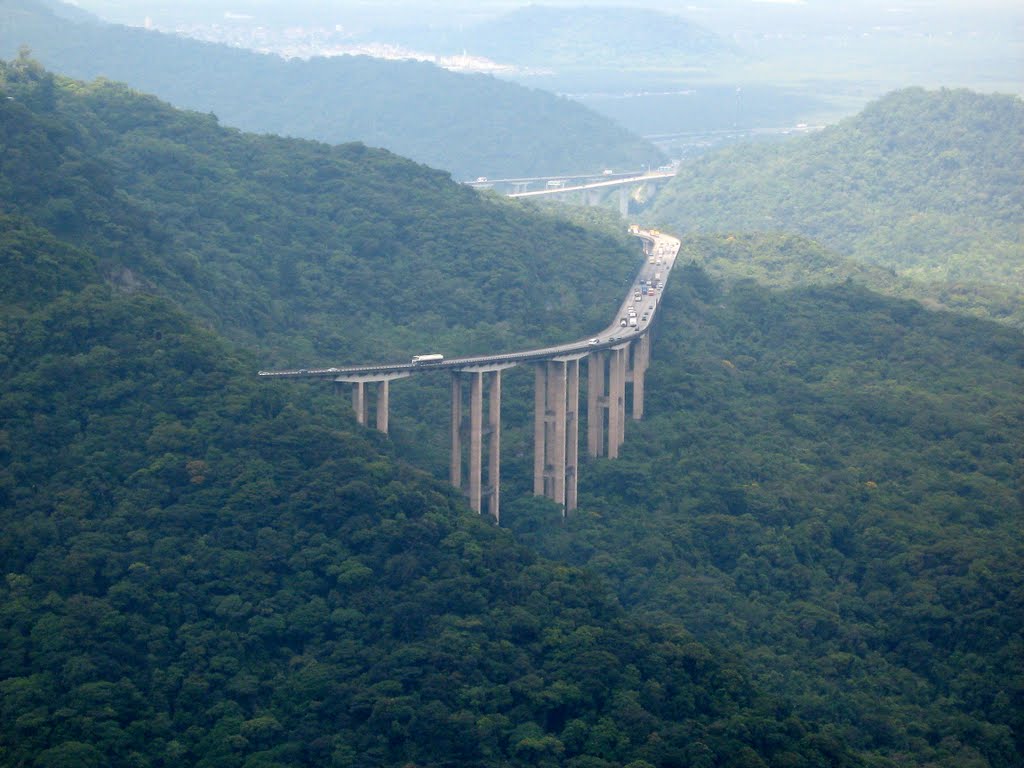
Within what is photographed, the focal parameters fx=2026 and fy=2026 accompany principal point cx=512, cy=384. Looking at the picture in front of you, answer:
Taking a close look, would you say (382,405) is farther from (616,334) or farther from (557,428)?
(616,334)

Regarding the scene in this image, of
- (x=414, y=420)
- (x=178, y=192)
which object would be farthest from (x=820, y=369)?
(x=178, y=192)

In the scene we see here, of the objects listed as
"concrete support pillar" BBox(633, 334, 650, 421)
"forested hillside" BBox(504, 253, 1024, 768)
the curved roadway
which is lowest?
"forested hillside" BBox(504, 253, 1024, 768)

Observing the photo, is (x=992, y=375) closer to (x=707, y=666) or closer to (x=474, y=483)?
(x=474, y=483)

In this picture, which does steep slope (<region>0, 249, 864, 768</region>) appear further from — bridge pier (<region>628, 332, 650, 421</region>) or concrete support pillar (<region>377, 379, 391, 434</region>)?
bridge pier (<region>628, 332, 650, 421</region>)

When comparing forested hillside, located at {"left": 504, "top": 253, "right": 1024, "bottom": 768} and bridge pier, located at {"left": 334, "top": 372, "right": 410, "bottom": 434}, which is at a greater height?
bridge pier, located at {"left": 334, "top": 372, "right": 410, "bottom": 434}

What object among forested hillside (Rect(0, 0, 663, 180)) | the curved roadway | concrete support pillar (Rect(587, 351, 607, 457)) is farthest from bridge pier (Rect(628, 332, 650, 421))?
forested hillside (Rect(0, 0, 663, 180))

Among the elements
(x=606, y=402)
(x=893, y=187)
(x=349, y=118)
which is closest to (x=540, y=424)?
(x=606, y=402)

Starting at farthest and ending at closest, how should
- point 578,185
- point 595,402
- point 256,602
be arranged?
1. point 578,185
2. point 595,402
3. point 256,602
